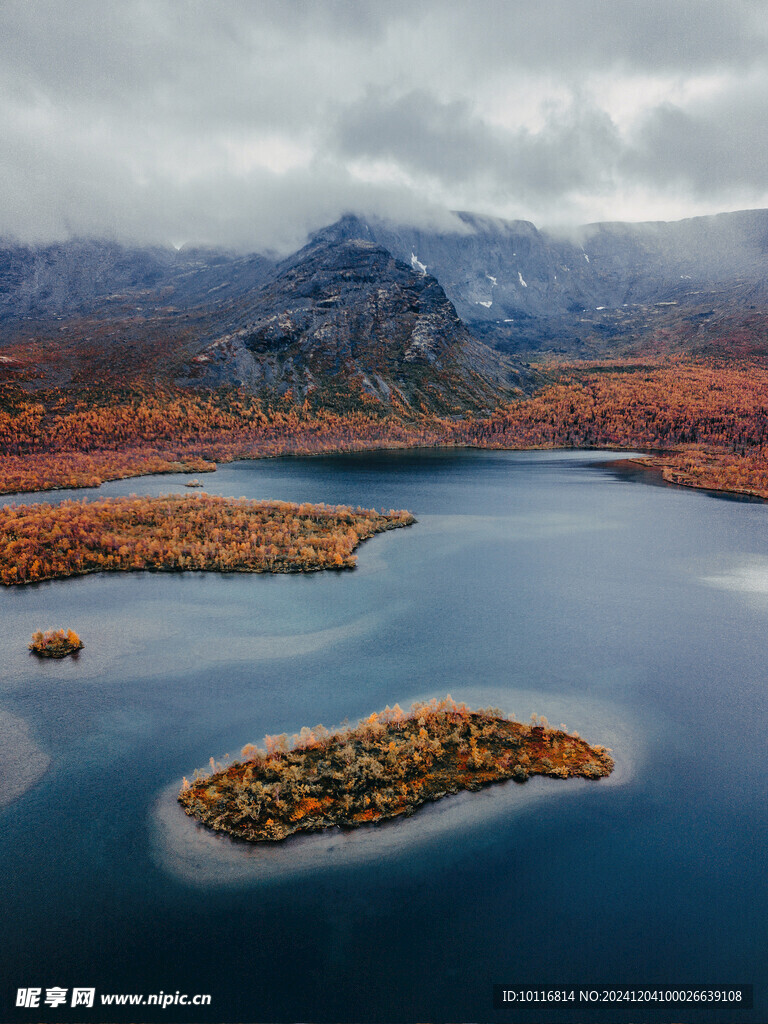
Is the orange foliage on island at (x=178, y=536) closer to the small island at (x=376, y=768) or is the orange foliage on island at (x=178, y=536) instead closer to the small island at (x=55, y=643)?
the small island at (x=55, y=643)

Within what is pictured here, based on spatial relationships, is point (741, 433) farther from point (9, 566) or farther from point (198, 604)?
point (9, 566)

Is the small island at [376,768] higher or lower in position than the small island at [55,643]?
lower

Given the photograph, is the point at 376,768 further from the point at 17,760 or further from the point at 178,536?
the point at 178,536

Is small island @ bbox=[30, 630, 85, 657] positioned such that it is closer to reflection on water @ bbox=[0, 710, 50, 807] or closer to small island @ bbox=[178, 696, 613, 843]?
reflection on water @ bbox=[0, 710, 50, 807]

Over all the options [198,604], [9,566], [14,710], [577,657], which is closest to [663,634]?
[577,657]

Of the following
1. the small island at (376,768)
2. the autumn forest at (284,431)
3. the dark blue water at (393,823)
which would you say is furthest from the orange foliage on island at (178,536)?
the autumn forest at (284,431)

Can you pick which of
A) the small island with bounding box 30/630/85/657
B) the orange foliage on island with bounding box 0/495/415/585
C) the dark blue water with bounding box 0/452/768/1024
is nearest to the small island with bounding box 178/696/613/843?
the dark blue water with bounding box 0/452/768/1024

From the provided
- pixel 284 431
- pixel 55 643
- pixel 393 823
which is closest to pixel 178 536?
pixel 55 643
